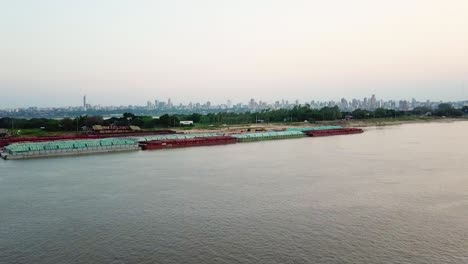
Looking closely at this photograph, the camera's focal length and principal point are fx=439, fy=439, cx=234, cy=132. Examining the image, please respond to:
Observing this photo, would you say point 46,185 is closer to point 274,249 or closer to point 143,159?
point 143,159

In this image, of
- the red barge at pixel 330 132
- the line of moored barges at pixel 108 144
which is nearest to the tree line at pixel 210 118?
the line of moored barges at pixel 108 144

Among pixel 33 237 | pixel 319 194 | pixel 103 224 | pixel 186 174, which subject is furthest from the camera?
pixel 186 174

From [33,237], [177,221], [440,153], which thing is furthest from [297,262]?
[440,153]

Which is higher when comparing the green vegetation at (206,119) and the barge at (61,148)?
the green vegetation at (206,119)

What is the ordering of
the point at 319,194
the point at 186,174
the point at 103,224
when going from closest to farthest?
the point at 103,224 < the point at 319,194 < the point at 186,174

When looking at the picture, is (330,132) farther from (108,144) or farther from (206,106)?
(206,106)

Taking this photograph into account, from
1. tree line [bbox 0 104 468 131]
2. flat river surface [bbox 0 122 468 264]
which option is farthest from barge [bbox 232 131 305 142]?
tree line [bbox 0 104 468 131]

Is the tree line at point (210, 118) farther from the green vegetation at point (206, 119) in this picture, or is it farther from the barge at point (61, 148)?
the barge at point (61, 148)
